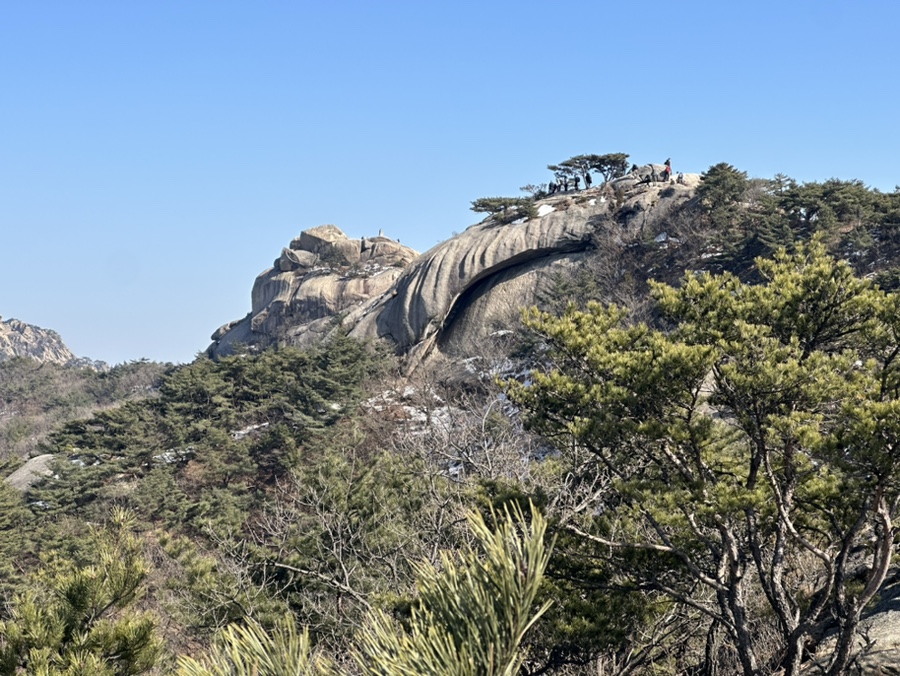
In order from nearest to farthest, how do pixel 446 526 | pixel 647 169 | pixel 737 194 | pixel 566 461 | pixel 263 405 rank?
pixel 566 461 → pixel 446 526 → pixel 263 405 → pixel 737 194 → pixel 647 169

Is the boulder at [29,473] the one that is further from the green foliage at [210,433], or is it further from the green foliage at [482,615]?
the green foliage at [482,615]

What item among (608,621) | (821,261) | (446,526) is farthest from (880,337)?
(446,526)

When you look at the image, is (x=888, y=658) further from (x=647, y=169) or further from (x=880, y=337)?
(x=647, y=169)

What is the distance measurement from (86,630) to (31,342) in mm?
141961

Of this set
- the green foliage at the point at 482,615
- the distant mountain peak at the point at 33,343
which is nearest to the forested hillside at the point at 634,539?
the green foliage at the point at 482,615

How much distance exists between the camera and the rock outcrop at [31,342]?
414 ft

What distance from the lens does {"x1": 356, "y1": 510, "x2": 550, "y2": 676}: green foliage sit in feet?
8.98

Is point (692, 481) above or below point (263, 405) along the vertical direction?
below

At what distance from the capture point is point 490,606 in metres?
2.76

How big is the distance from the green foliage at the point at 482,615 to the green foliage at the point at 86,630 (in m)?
4.21

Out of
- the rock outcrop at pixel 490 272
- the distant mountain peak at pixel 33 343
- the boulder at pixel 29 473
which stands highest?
the distant mountain peak at pixel 33 343

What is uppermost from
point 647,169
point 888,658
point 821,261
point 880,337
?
point 647,169

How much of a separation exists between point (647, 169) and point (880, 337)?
36946 mm

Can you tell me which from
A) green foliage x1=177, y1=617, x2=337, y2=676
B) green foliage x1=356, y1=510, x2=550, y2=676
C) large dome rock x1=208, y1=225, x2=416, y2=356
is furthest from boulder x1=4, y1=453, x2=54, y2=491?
green foliage x1=356, y1=510, x2=550, y2=676
